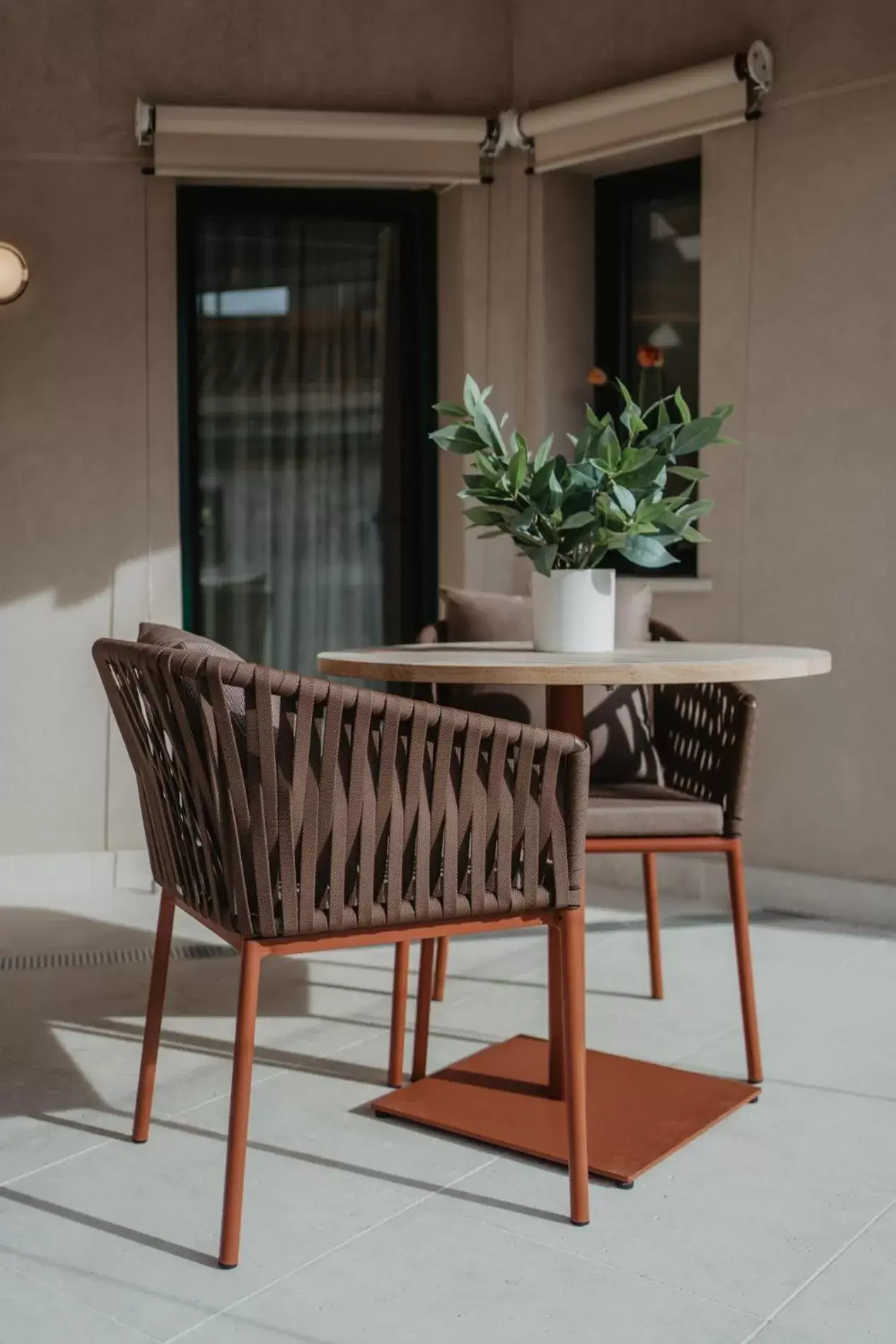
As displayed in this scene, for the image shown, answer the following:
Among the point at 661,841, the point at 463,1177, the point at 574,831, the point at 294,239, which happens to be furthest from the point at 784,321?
the point at 463,1177

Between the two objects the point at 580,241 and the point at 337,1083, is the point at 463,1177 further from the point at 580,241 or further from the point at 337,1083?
the point at 580,241

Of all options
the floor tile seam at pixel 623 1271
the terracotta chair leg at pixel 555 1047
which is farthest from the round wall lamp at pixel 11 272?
the floor tile seam at pixel 623 1271

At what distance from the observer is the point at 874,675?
3.78 metres

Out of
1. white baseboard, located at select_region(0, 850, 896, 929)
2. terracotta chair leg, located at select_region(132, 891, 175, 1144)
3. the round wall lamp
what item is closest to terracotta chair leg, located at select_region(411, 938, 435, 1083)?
terracotta chair leg, located at select_region(132, 891, 175, 1144)

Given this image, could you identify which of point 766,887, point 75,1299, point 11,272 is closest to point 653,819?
point 75,1299

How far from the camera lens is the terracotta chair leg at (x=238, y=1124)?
1821 mm

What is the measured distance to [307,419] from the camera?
4.59 metres

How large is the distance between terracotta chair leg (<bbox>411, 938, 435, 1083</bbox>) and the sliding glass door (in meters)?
2.12

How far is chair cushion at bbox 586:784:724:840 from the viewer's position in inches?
100.0

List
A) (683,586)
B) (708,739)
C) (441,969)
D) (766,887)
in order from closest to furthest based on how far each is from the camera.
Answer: (708,739)
(441,969)
(766,887)
(683,586)

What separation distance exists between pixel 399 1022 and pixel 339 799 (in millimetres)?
777

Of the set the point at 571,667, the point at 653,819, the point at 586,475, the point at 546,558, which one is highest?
the point at 586,475

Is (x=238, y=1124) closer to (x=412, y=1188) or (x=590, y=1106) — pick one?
(x=412, y=1188)

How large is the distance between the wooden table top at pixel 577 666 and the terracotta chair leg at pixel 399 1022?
1.79 feet
